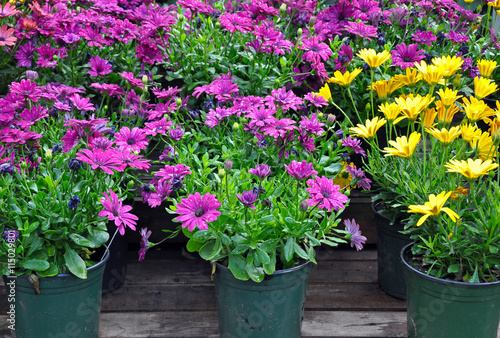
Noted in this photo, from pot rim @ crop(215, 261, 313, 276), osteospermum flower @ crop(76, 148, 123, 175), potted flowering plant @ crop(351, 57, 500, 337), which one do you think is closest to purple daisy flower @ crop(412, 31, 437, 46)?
potted flowering plant @ crop(351, 57, 500, 337)

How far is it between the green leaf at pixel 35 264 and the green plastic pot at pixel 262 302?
19.7 inches

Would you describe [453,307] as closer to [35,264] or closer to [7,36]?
[35,264]

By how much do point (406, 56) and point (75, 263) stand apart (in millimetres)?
1486

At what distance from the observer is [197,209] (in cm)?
155

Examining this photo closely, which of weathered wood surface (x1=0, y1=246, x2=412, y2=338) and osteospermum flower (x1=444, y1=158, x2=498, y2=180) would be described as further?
weathered wood surface (x1=0, y1=246, x2=412, y2=338)

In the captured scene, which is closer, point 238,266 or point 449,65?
point 238,266

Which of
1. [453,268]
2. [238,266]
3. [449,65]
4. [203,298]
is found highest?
[449,65]

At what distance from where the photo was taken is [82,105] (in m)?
1.94

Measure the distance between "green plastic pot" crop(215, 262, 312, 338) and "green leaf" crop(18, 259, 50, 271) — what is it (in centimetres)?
50

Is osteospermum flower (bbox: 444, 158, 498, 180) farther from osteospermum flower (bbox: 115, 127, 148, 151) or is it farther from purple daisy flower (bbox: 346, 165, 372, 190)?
osteospermum flower (bbox: 115, 127, 148, 151)

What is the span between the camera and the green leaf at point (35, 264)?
1.65 m

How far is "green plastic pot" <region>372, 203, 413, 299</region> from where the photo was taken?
2.11 meters

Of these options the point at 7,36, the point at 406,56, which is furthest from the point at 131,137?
the point at 406,56

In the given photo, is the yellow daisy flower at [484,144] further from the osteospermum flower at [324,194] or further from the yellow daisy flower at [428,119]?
the osteospermum flower at [324,194]
